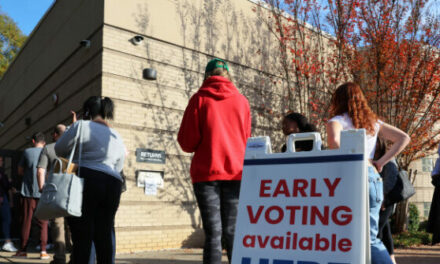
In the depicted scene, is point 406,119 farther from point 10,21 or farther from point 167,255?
point 10,21

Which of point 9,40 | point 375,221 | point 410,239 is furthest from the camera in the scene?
point 9,40

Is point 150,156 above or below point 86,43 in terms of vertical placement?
below

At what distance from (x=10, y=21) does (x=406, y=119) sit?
25.1m

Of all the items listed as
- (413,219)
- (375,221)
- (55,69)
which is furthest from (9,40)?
(375,221)

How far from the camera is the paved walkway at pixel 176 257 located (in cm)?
695

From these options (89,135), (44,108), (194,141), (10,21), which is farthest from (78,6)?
(10,21)

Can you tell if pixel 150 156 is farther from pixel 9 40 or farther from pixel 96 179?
pixel 9 40

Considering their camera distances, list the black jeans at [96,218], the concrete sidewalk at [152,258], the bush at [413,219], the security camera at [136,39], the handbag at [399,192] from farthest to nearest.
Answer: the bush at [413,219]
the security camera at [136,39]
the concrete sidewalk at [152,258]
the handbag at [399,192]
the black jeans at [96,218]

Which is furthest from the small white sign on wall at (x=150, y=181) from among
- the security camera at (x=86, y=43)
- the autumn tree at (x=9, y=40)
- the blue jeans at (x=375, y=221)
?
the autumn tree at (x=9, y=40)

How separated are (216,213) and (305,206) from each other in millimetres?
991

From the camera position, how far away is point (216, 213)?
10.4ft

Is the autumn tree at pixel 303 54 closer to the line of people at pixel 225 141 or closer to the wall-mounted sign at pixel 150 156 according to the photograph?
the wall-mounted sign at pixel 150 156

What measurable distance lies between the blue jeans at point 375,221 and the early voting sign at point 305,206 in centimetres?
75

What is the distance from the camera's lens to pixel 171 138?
30.0 feet
